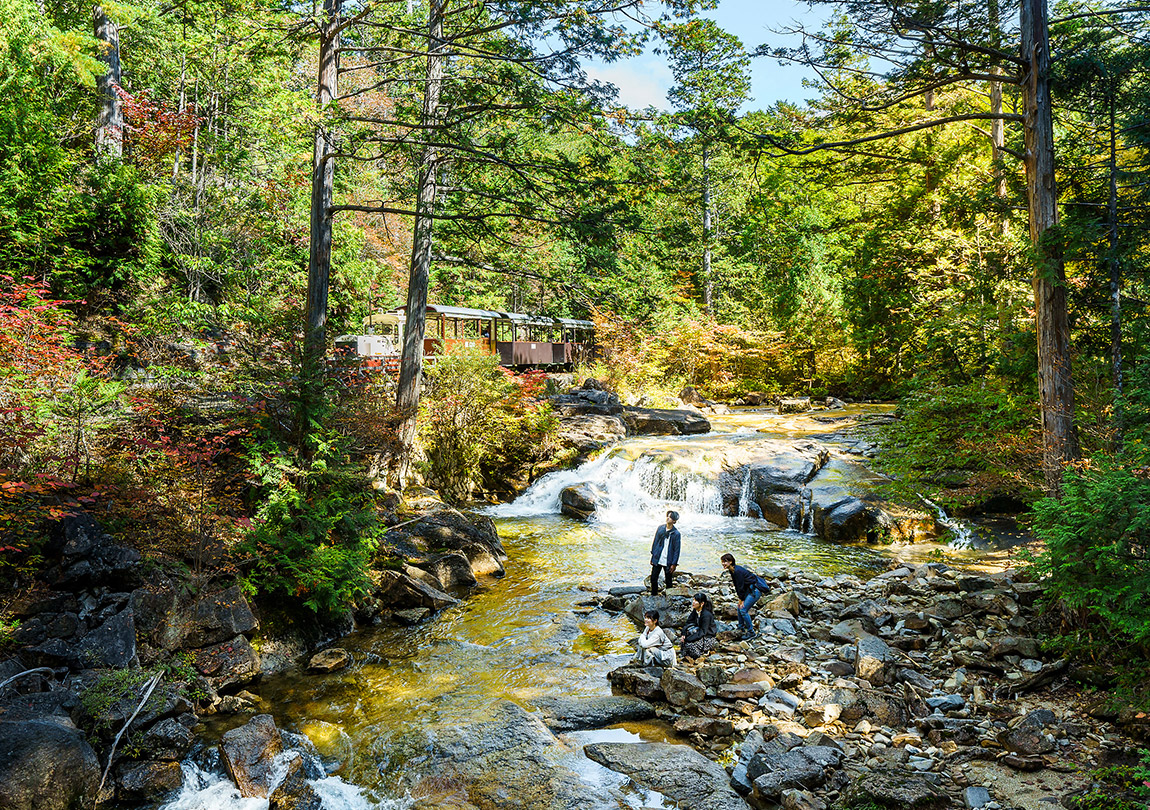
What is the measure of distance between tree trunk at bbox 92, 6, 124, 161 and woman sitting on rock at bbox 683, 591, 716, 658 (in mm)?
17593

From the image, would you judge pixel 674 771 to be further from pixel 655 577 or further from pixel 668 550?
pixel 668 550

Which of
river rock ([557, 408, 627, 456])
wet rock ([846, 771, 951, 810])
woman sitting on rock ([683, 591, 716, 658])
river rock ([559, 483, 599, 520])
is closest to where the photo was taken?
wet rock ([846, 771, 951, 810])

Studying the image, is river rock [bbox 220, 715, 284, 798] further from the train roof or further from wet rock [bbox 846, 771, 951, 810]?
the train roof

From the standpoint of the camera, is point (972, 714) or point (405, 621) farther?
point (405, 621)

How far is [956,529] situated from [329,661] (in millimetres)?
10020

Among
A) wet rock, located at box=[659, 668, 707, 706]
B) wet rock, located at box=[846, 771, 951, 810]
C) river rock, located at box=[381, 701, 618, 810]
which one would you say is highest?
wet rock, located at box=[846, 771, 951, 810]

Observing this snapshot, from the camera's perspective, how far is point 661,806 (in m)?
4.73

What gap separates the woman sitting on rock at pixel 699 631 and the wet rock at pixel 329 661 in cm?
398

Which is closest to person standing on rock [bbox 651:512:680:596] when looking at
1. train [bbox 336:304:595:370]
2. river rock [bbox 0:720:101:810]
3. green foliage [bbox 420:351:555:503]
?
river rock [bbox 0:720:101:810]

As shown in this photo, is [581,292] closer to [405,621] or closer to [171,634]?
[405,621]

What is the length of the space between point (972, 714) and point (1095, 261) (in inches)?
207

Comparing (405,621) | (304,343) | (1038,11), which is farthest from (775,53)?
(405,621)

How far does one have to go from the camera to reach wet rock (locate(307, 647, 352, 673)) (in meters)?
7.08

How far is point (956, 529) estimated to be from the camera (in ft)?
34.9
